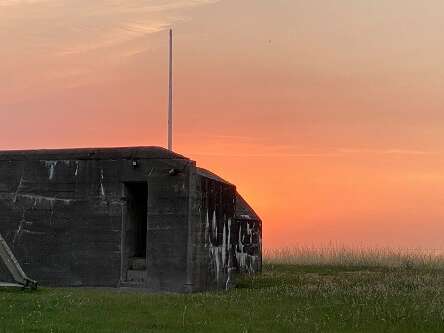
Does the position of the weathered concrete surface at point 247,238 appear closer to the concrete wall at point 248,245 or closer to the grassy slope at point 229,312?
the concrete wall at point 248,245

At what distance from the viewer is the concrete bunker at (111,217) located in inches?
709

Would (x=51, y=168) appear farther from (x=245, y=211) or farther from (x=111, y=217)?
(x=245, y=211)

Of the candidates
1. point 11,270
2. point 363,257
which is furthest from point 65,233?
point 363,257

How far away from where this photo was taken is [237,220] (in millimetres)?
25062

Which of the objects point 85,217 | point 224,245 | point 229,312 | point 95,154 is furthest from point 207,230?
point 229,312

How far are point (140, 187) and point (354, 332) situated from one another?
31.5 feet

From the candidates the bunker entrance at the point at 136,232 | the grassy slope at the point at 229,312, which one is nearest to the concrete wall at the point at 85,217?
the bunker entrance at the point at 136,232

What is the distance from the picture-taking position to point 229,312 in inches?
485

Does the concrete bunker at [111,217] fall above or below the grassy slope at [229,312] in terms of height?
above

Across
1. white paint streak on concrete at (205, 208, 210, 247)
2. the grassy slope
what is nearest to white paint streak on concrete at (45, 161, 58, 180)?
the grassy slope

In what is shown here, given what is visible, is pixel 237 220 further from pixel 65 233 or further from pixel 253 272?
pixel 65 233

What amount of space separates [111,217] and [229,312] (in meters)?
6.79

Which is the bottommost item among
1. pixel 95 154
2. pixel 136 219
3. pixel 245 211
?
pixel 136 219

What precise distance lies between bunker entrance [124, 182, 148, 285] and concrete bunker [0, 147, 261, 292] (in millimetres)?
26
